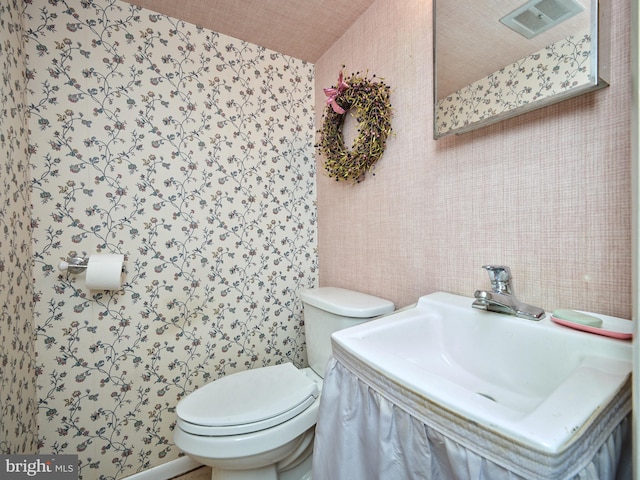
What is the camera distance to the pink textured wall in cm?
62

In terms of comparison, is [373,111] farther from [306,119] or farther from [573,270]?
[573,270]

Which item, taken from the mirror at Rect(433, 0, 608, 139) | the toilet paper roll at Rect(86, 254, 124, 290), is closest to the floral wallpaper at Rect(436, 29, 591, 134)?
the mirror at Rect(433, 0, 608, 139)

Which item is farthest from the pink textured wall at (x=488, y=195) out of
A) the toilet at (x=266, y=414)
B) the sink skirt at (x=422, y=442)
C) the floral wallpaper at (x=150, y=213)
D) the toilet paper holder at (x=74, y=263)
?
the toilet paper holder at (x=74, y=263)

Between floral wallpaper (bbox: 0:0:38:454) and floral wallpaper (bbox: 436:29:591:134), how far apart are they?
4.63 feet

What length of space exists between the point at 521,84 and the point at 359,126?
24.0 inches

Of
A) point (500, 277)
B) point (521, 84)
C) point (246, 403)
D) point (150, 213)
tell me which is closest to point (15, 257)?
point (150, 213)

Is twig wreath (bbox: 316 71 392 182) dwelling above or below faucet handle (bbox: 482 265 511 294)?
above

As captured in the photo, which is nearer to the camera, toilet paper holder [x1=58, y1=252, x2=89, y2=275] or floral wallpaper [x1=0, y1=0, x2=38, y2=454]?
floral wallpaper [x1=0, y1=0, x2=38, y2=454]

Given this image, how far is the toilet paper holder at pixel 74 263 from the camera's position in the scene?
3.56ft

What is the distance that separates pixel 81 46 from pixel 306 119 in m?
1.04

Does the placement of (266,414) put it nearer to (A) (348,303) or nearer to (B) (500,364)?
(A) (348,303)

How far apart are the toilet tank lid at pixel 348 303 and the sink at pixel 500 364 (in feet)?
0.78

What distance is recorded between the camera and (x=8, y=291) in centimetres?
87

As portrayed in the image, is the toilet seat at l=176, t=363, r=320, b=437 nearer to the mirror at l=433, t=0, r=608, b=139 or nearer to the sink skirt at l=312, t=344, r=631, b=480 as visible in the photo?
the sink skirt at l=312, t=344, r=631, b=480
